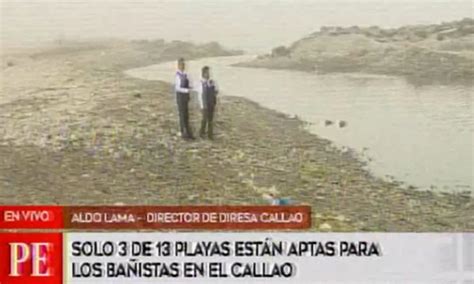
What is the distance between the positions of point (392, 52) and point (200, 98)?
0.84m

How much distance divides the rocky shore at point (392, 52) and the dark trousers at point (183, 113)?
0.30 meters

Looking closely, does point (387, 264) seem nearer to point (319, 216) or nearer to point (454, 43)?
point (319, 216)

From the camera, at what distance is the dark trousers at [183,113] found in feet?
10.5

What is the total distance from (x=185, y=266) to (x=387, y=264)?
863mm

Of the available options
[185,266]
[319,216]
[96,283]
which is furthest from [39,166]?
[319,216]

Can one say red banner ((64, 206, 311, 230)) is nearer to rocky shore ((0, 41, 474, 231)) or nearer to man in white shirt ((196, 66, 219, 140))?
rocky shore ((0, 41, 474, 231))

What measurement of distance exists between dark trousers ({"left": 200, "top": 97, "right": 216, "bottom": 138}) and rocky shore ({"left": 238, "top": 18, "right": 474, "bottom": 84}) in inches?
8.6

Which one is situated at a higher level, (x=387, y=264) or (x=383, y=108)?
(x=383, y=108)

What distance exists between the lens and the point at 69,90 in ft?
10.6

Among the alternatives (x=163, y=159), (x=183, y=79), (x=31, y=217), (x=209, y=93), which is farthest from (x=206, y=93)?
(x=31, y=217)

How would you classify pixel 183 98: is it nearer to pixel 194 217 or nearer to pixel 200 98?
pixel 200 98

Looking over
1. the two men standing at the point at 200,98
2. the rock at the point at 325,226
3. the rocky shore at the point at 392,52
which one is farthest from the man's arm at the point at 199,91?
the rock at the point at 325,226

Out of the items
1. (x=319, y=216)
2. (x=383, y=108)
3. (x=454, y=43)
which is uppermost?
(x=454, y=43)

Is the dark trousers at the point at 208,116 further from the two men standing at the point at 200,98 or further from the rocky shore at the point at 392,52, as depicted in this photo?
the rocky shore at the point at 392,52
